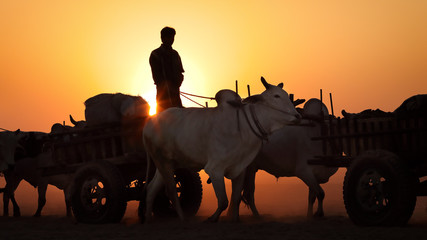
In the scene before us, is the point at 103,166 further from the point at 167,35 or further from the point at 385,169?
the point at 385,169

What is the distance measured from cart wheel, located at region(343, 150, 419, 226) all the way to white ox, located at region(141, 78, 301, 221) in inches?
54.8

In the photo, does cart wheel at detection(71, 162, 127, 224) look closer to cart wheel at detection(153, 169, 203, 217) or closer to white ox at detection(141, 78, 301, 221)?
white ox at detection(141, 78, 301, 221)

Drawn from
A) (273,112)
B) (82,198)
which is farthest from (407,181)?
(82,198)

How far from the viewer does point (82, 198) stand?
1215cm

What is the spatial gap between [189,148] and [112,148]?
1.77m

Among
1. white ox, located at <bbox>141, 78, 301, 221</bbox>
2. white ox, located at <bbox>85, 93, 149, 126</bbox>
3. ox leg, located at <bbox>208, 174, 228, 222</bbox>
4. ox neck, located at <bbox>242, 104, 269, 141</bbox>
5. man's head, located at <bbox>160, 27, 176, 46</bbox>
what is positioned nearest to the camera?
ox leg, located at <bbox>208, 174, 228, 222</bbox>

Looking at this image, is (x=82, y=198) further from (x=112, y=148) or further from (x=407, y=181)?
(x=407, y=181)

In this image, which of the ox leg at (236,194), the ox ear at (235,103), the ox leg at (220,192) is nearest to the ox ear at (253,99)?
the ox ear at (235,103)

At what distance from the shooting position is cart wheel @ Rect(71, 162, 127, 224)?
11.6 meters

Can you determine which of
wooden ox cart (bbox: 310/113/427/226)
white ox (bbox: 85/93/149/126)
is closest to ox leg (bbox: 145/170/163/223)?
white ox (bbox: 85/93/149/126)

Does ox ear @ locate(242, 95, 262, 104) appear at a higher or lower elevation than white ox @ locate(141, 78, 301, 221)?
higher

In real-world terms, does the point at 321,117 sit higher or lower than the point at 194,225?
higher

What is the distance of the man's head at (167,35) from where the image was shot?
40.3 feet

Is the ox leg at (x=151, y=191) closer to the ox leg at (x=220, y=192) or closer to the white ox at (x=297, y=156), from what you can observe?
the ox leg at (x=220, y=192)
